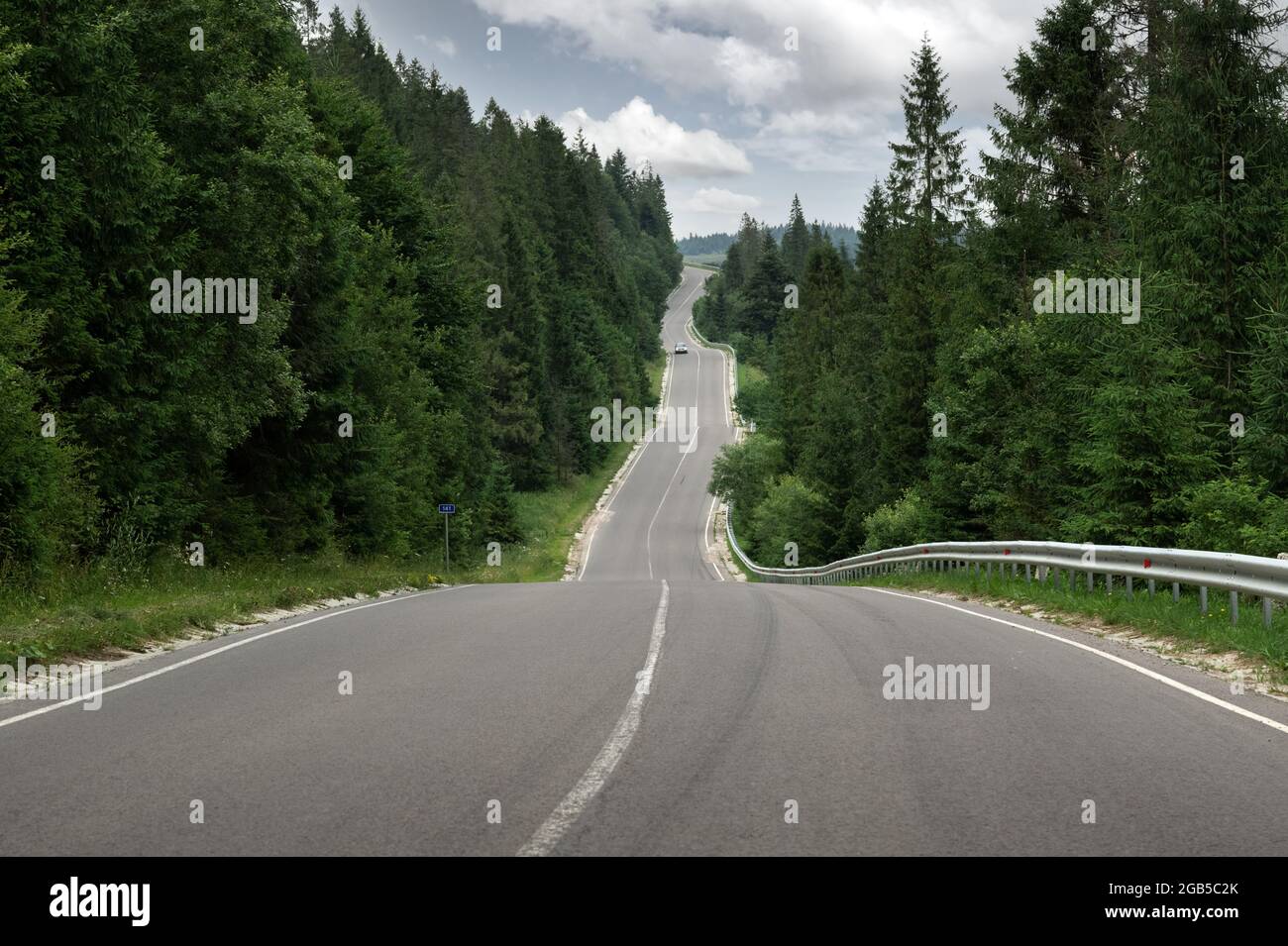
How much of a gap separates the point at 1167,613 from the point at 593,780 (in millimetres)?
10096

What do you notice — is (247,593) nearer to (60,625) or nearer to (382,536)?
(60,625)

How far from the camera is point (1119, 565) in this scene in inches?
615

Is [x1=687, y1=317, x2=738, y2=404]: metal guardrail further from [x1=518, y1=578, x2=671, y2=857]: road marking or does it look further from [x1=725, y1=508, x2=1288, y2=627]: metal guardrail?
[x1=518, y1=578, x2=671, y2=857]: road marking

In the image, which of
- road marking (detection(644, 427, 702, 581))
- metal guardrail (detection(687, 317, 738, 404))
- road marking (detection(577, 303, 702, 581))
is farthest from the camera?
metal guardrail (detection(687, 317, 738, 404))

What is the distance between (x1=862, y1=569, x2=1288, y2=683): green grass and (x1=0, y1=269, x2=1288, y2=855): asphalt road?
89 cm

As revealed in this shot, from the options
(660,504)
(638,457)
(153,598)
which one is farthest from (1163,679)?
(638,457)

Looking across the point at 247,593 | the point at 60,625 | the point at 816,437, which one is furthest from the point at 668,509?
the point at 60,625

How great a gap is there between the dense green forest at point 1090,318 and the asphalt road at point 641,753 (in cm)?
685

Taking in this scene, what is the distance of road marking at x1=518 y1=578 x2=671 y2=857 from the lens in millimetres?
4742
